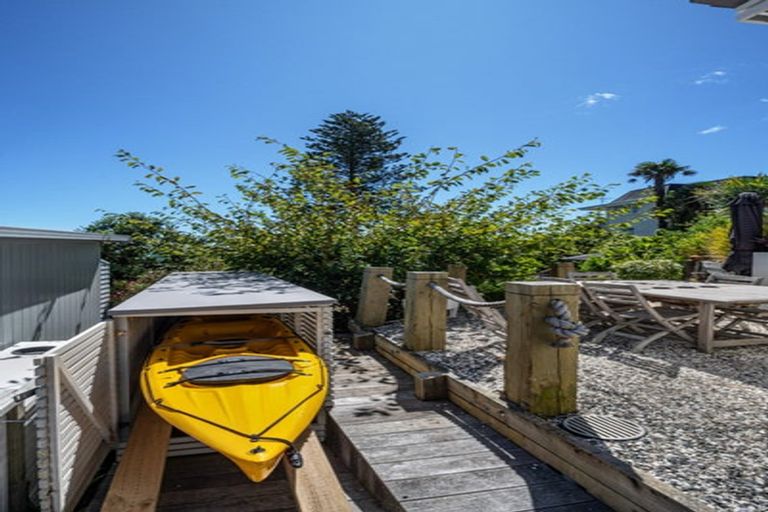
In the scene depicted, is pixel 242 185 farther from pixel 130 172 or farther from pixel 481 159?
pixel 481 159

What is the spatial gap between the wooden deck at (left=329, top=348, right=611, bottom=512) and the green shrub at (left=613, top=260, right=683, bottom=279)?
8.37 metres

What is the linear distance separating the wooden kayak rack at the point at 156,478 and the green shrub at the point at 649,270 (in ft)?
31.6

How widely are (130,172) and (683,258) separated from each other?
45.9ft

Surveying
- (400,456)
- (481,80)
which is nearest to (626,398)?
(400,456)

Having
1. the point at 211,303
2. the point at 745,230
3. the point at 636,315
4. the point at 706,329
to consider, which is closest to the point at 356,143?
the point at 745,230

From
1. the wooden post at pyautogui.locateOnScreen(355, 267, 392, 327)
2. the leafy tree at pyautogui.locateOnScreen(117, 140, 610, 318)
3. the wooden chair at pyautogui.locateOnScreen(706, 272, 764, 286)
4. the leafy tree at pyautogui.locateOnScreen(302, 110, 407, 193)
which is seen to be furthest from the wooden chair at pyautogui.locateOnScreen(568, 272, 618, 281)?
the leafy tree at pyautogui.locateOnScreen(302, 110, 407, 193)

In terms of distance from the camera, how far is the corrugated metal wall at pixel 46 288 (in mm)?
5527

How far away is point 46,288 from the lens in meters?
6.66

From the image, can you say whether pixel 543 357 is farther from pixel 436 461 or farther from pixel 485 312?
pixel 485 312

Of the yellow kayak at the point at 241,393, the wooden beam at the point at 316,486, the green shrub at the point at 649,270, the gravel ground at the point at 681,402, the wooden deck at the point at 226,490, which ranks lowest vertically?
the wooden deck at the point at 226,490

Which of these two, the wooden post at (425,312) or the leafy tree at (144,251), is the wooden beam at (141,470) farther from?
the leafy tree at (144,251)

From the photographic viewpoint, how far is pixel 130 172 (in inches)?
290

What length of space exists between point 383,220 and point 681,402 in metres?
5.12

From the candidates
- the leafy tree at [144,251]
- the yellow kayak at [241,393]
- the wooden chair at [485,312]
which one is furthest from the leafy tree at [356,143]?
the yellow kayak at [241,393]
